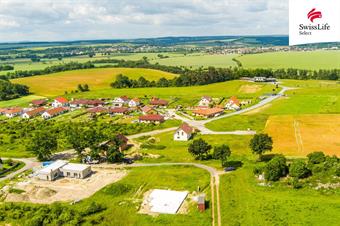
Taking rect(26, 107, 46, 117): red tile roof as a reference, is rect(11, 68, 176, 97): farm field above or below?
above

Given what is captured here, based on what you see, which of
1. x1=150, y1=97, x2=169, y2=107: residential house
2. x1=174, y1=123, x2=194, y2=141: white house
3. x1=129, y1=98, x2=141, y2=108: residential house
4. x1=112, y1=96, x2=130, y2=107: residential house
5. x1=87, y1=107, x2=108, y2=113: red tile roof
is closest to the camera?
x1=174, y1=123, x2=194, y2=141: white house

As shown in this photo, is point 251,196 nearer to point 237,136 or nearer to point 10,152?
point 237,136

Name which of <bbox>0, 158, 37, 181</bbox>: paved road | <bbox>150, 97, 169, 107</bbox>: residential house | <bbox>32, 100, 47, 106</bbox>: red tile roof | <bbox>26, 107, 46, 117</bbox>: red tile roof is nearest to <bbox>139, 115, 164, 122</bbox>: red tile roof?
<bbox>150, 97, 169, 107</bbox>: residential house

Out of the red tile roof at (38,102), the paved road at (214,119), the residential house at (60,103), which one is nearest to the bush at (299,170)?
the paved road at (214,119)

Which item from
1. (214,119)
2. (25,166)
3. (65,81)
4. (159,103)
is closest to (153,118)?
(214,119)

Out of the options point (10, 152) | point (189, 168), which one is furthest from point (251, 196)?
point (10, 152)

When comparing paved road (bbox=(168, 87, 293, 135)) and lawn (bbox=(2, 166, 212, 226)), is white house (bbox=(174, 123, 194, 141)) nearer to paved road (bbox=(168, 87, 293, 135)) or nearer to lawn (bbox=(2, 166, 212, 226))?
paved road (bbox=(168, 87, 293, 135))
